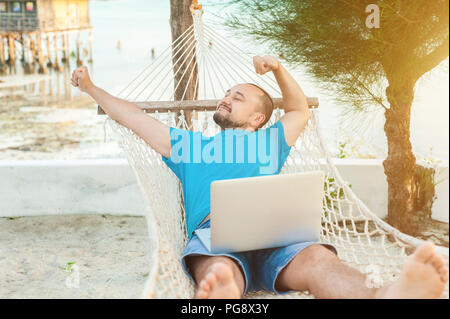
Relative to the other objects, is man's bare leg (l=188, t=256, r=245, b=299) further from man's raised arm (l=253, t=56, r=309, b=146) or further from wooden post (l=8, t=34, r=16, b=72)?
wooden post (l=8, t=34, r=16, b=72)

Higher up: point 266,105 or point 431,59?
point 431,59

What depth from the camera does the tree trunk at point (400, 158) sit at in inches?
95.6

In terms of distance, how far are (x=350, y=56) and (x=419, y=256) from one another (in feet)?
5.06

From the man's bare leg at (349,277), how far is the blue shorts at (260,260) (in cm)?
2

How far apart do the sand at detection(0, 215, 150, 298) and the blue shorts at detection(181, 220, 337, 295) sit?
0.85 metres

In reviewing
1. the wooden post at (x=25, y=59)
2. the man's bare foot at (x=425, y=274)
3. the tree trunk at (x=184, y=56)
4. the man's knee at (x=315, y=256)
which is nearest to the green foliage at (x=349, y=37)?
the tree trunk at (x=184, y=56)

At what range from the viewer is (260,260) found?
1.40 m

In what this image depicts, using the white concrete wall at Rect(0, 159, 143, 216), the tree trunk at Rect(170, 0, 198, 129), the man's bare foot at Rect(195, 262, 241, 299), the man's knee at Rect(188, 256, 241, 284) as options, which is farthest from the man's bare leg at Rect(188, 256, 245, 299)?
the white concrete wall at Rect(0, 159, 143, 216)

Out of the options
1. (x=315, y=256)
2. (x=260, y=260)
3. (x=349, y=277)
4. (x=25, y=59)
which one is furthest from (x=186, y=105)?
(x=25, y=59)

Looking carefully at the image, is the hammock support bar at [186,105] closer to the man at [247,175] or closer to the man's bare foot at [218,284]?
the man at [247,175]

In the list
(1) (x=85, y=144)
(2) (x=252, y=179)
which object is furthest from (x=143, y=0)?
(2) (x=252, y=179)

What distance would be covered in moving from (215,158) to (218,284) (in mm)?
582

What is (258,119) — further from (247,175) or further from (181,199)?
(181,199)

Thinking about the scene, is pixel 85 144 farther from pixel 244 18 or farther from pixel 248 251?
pixel 248 251
